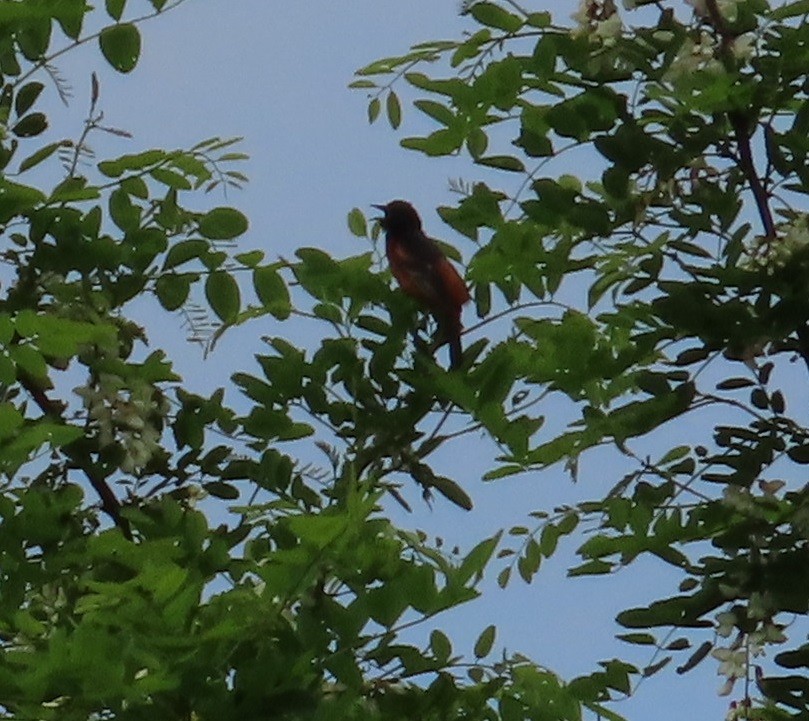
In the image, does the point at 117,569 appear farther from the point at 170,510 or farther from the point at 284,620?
the point at 284,620

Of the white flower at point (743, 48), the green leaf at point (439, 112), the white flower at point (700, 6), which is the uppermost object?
the white flower at point (700, 6)

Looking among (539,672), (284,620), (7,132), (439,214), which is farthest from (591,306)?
(7,132)

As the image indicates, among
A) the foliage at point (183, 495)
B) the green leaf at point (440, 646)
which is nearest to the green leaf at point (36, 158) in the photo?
the foliage at point (183, 495)

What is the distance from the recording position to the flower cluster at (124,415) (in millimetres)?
1905

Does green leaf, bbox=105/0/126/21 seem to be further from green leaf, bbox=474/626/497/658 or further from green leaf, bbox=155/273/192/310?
green leaf, bbox=474/626/497/658

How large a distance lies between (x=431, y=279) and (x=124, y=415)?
45cm

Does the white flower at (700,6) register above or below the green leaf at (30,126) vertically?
above

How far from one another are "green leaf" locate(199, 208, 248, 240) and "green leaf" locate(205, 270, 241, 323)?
5cm

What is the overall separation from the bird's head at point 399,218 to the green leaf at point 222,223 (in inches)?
11.8

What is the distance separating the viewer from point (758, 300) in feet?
5.96

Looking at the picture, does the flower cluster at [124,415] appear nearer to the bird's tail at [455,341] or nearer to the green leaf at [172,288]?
the green leaf at [172,288]

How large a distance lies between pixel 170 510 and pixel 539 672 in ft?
1.45

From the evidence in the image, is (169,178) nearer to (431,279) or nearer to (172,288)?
(172,288)

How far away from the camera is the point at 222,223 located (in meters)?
2.04
